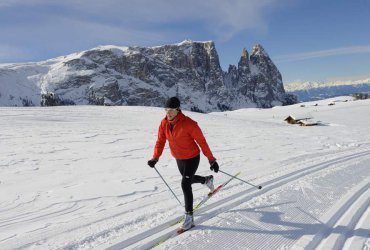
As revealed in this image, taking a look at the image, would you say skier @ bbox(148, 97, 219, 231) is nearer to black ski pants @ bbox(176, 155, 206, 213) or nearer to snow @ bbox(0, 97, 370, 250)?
black ski pants @ bbox(176, 155, 206, 213)

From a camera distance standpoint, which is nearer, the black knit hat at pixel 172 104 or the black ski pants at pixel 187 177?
the black knit hat at pixel 172 104

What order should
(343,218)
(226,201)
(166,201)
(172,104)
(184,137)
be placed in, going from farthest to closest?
(166,201)
(226,201)
(343,218)
(184,137)
(172,104)

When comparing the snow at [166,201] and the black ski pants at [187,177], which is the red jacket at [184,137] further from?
the snow at [166,201]

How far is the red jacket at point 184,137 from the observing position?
6.38 meters

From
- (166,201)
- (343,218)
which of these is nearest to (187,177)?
(166,201)

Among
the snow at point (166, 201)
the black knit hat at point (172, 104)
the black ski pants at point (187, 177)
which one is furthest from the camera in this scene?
the black ski pants at point (187, 177)

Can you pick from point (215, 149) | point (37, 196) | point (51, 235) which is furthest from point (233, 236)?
point (215, 149)

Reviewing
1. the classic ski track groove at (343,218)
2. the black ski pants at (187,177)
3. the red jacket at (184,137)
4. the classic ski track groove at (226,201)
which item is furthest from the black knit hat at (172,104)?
the classic ski track groove at (343,218)

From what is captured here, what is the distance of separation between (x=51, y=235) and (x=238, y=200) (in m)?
4.06

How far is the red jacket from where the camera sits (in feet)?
20.9

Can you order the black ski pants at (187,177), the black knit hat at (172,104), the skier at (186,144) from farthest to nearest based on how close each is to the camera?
the black ski pants at (187,177), the skier at (186,144), the black knit hat at (172,104)

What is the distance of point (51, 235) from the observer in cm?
620

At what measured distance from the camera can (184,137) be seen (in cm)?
644

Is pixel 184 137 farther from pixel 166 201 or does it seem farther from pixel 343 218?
pixel 343 218
